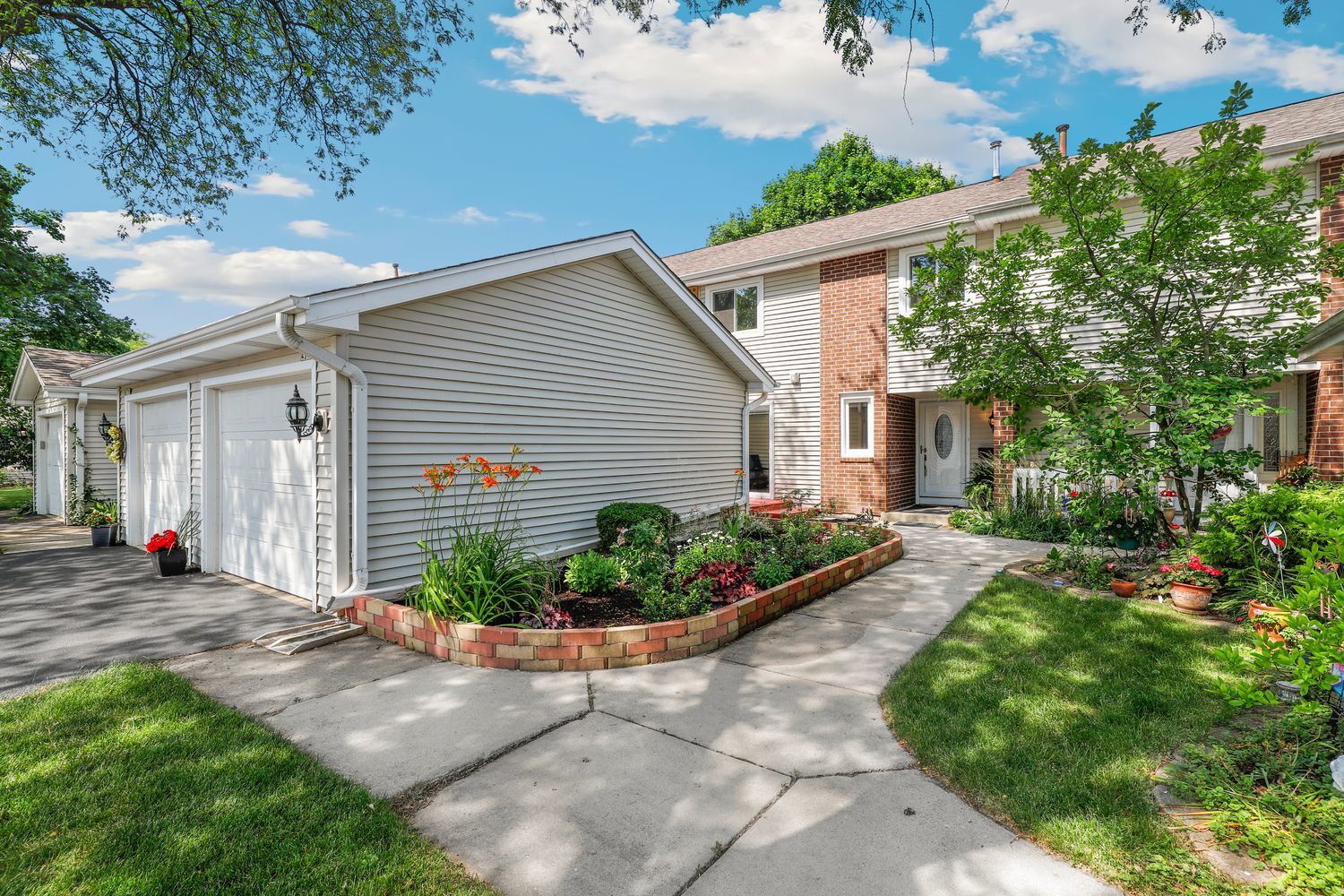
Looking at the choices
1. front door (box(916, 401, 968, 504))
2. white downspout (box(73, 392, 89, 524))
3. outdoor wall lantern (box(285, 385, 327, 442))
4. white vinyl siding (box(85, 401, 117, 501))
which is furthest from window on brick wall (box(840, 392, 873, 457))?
white downspout (box(73, 392, 89, 524))

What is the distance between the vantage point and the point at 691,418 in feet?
31.8

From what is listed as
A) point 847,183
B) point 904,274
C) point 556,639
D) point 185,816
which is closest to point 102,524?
point 556,639

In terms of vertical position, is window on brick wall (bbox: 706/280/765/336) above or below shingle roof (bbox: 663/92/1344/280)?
below

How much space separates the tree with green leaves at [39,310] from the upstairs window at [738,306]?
49.4 feet

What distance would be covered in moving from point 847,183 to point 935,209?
17617mm

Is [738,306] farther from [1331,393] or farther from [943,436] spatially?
[1331,393]

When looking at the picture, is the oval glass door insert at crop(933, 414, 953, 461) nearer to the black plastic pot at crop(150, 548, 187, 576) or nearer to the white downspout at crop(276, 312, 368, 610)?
the white downspout at crop(276, 312, 368, 610)

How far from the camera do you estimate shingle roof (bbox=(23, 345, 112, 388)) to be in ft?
40.8

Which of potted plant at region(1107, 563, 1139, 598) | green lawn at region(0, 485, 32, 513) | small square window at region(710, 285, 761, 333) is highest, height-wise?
small square window at region(710, 285, 761, 333)

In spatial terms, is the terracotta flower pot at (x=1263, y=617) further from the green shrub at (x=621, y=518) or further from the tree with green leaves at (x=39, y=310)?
the tree with green leaves at (x=39, y=310)

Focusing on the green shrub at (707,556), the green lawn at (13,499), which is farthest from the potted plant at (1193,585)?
the green lawn at (13,499)

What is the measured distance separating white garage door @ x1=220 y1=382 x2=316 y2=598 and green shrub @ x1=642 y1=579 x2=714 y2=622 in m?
3.21

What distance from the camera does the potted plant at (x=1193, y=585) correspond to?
17.6ft

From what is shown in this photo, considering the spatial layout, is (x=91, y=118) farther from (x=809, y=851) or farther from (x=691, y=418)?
(x=809, y=851)
